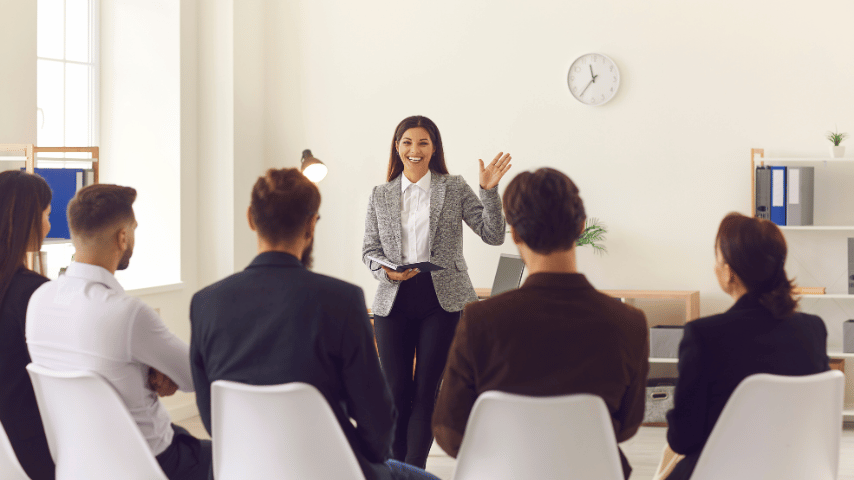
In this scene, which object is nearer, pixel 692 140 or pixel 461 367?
pixel 461 367

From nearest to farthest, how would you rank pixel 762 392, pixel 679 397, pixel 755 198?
pixel 762 392 < pixel 679 397 < pixel 755 198

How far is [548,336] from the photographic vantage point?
1.34 metres

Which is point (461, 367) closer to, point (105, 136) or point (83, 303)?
point (83, 303)

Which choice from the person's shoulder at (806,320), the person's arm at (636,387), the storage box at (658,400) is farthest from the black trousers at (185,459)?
the storage box at (658,400)

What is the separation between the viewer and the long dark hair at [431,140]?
2.69 metres

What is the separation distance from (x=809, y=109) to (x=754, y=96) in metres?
0.31

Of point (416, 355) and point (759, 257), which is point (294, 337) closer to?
Answer: point (759, 257)

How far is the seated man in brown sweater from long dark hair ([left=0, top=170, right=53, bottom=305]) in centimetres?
118

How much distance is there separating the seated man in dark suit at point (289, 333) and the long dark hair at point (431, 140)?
46.7 inches

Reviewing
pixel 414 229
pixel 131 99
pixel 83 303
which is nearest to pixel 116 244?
pixel 83 303

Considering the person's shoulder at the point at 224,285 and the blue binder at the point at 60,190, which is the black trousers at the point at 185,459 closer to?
the person's shoulder at the point at 224,285

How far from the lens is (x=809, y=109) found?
4195 mm

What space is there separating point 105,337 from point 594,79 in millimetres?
3540

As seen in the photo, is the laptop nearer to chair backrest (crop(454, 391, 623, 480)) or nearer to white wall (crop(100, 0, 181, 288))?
white wall (crop(100, 0, 181, 288))
